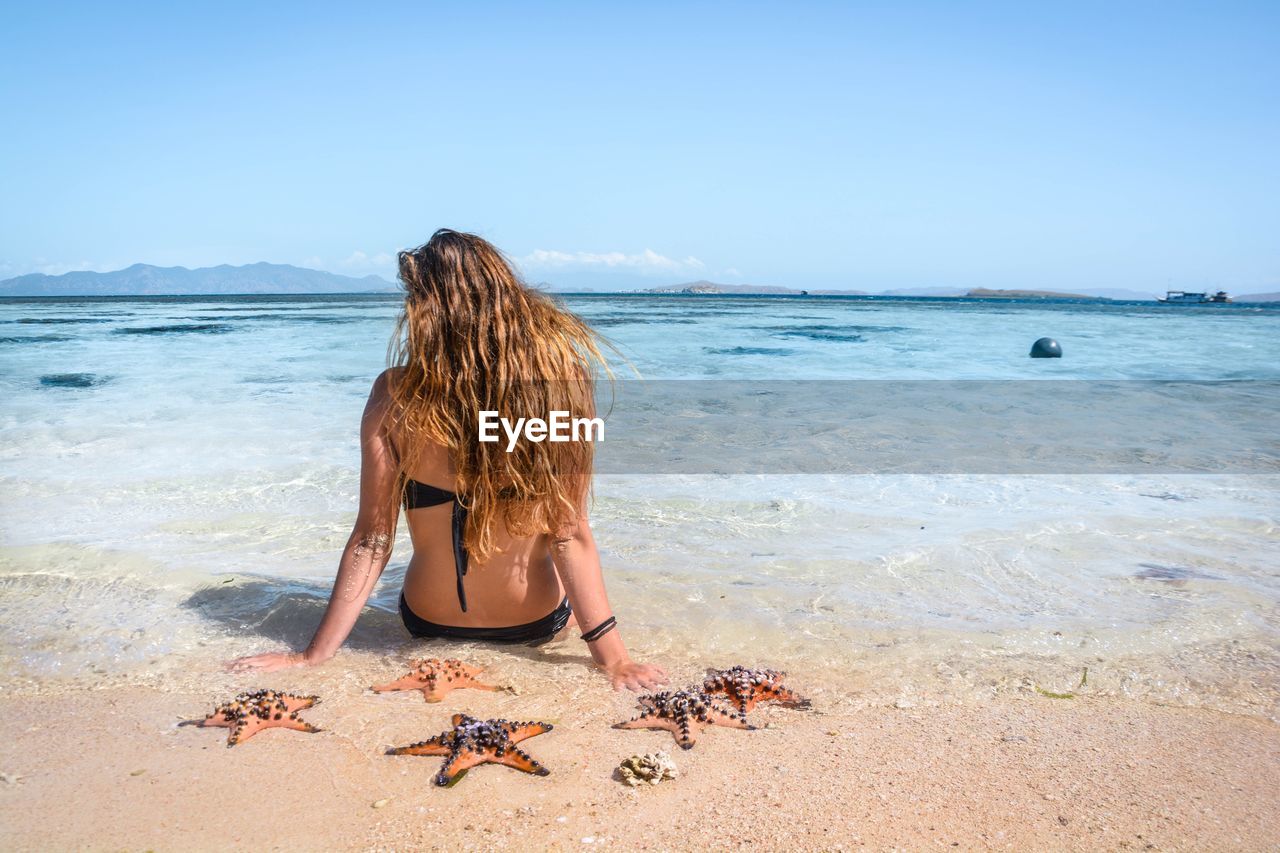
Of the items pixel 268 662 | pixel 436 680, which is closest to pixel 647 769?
pixel 436 680

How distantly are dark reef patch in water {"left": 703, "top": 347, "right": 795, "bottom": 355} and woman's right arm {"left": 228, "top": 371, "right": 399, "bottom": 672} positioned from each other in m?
16.6

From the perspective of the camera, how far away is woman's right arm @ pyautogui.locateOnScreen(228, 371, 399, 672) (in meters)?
3.06

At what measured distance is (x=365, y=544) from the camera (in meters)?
3.17

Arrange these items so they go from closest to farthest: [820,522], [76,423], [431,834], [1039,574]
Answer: [431,834], [1039,574], [820,522], [76,423]

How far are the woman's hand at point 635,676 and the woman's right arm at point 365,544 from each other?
0.98m

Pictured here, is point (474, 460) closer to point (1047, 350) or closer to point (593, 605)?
point (593, 605)

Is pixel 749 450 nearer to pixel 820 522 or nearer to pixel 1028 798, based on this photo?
pixel 820 522

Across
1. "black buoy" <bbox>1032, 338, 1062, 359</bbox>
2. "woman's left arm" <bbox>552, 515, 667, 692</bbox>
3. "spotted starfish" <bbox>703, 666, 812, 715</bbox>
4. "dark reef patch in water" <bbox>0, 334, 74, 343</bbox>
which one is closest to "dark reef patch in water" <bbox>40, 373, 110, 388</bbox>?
"dark reef patch in water" <bbox>0, 334, 74, 343</bbox>

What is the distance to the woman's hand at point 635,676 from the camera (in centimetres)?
322

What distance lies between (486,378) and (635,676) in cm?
127

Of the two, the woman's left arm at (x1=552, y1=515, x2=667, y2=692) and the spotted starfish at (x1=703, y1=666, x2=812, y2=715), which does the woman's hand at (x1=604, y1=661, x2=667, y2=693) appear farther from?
the spotted starfish at (x1=703, y1=666, x2=812, y2=715)

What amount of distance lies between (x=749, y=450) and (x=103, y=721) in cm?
609

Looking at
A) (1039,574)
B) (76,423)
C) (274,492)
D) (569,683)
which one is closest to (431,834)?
(569,683)

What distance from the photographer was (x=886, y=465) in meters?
7.57
